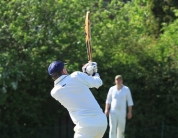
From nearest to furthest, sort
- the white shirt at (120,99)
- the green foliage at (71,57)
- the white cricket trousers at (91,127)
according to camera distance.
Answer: the white cricket trousers at (91,127), the white shirt at (120,99), the green foliage at (71,57)

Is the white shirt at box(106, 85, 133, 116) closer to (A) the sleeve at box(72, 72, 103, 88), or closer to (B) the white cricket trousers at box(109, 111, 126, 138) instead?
(B) the white cricket trousers at box(109, 111, 126, 138)

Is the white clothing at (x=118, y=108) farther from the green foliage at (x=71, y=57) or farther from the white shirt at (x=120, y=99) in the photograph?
the green foliage at (x=71, y=57)

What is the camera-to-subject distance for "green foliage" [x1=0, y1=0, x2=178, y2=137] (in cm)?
1354

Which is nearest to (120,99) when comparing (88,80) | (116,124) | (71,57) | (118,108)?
(118,108)

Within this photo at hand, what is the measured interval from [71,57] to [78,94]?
6.85 metres

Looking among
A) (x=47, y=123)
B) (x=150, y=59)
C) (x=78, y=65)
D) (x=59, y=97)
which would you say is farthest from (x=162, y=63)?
(x=59, y=97)

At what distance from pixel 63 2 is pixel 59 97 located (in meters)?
7.31

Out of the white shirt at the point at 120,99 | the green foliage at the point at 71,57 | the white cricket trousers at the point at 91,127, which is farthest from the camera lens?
the green foliage at the point at 71,57

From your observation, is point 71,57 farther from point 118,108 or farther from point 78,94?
point 78,94

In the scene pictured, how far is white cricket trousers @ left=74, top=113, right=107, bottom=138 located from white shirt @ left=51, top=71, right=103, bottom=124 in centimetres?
6

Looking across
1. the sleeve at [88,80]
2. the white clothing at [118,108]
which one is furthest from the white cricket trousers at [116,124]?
the sleeve at [88,80]

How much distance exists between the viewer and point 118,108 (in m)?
13.0

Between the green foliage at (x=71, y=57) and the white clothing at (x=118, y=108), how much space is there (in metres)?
1.22

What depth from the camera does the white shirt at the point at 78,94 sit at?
7.20 metres
